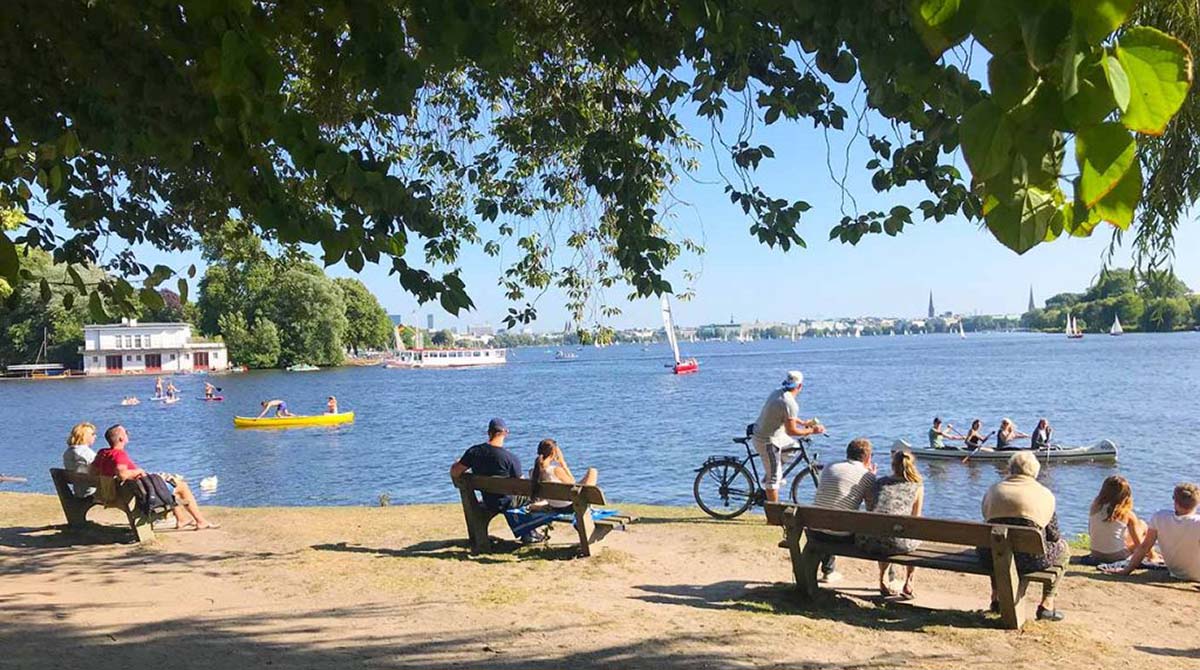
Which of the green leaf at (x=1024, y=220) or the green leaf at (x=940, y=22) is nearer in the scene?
the green leaf at (x=940, y=22)

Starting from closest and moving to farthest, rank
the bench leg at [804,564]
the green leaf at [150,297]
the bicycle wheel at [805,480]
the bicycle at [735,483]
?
the green leaf at [150,297], the bench leg at [804,564], the bicycle at [735,483], the bicycle wheel at [805,480]

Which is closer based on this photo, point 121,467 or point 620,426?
point 121,467

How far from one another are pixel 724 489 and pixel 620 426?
2712 centimetres

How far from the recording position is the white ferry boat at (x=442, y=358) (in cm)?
13162

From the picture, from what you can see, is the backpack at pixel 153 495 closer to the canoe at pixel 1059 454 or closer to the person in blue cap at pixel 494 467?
the person in blue cap at pixel 494 467

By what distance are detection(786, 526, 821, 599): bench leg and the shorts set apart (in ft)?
12.1

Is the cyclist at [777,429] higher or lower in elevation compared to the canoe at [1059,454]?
higher

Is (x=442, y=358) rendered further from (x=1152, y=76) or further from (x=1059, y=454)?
(x=1152, y=76)

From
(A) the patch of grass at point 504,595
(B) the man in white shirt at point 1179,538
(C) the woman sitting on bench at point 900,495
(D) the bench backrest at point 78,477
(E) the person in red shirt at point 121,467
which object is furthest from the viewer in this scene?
(D) the bench backrest at point 78,477

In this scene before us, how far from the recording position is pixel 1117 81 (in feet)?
3.84

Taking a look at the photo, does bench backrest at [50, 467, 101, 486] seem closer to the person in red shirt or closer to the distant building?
the person in red shirt

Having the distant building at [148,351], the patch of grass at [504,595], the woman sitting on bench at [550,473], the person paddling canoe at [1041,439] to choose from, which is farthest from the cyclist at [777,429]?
the distant building at [148,351]

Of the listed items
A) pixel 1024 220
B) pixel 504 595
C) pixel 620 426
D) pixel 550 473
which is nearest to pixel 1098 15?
pixel 1024 220

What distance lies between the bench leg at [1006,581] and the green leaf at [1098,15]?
5650 millimetres
